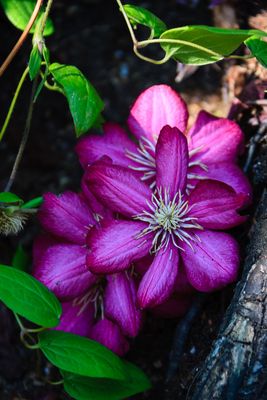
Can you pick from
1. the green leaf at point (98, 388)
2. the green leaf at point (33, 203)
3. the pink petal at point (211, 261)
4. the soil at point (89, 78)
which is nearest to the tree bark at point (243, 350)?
the pink petal at point (211, 261)

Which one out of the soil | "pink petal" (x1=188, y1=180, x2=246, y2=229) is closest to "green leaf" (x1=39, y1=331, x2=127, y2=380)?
"pink petal" (x1=188, y1=180, x2=246, y2=229)

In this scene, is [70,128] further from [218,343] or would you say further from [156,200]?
[218,343]

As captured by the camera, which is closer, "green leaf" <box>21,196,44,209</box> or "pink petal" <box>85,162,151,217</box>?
"pink petal" <box>85,162,151,217</box>

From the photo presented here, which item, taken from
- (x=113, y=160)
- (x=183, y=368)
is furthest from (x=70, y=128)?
(x=183, y=368)

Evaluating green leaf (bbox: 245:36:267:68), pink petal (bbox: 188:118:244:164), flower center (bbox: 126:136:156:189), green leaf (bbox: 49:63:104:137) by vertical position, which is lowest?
pink petal (bbox: 188:118:244:164)

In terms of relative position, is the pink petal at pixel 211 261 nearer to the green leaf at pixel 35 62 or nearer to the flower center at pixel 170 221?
the flower center at pixel 170 221

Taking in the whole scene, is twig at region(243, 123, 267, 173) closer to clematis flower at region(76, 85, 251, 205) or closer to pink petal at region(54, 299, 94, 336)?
clematis flower at region(76, 85, 251, 205)
